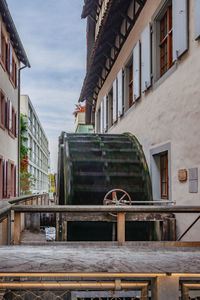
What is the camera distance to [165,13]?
6941 millimetres

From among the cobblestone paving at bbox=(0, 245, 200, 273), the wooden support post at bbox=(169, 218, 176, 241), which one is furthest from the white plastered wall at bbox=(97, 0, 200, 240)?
the cobblestone paving at bbox=(0, 245, 200, 273)

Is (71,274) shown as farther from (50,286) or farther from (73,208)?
(73,208)

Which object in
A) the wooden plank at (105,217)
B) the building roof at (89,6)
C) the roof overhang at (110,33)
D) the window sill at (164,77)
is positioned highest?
the building roof at (89,6)

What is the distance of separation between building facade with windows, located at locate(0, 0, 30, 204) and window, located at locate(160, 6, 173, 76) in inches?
275

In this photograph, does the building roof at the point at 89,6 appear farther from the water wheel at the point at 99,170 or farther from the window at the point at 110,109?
the water wheel at the point at 99,170

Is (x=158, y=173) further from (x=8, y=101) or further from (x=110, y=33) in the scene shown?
(x=8, y=101)

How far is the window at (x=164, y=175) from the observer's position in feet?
23.5

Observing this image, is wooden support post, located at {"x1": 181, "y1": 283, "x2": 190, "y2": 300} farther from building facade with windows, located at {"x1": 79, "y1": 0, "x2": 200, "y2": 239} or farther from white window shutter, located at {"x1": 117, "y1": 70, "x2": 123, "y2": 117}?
white window shutter, located at {"x1": 117, "y1": 70, "x2": 123, "y2": 117}

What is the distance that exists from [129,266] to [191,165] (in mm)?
4065

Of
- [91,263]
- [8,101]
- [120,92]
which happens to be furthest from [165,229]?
[8,101]

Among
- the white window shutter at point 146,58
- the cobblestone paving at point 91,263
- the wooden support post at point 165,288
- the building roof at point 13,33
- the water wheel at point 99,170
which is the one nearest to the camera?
the wooden support post at point 165,288

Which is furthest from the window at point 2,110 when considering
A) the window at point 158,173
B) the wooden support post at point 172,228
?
the wooden support post at point 172,228

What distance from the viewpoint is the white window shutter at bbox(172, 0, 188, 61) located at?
5.41 meters

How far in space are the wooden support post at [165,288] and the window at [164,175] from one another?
5.77 meters
